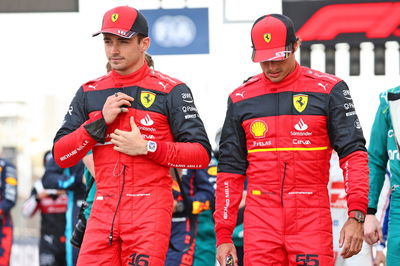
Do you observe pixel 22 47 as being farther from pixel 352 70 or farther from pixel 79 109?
pixel 79 109

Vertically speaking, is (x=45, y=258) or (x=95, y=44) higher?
(x=95, y=44)

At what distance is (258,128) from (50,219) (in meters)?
5.26

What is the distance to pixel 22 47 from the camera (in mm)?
12031

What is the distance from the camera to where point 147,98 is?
16.9ft

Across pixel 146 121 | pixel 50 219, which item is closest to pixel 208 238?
pixel 50 219

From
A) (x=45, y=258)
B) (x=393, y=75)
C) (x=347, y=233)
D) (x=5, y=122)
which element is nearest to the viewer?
(x=347, y=233)

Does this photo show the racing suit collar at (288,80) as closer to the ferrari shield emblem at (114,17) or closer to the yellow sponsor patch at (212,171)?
the ferrari shield emblem at (114,17)

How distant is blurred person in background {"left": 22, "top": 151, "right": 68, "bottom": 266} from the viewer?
9.89 m

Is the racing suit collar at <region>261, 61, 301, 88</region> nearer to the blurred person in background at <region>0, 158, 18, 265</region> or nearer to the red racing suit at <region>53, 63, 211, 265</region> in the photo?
the red racing suit at <region>53, 63, 211, 265</region>

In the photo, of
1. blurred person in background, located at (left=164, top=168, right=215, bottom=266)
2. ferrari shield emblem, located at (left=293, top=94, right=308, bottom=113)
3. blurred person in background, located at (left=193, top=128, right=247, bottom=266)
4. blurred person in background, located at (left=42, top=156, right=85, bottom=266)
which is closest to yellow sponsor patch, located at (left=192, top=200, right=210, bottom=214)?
blurred person in background, located at (left=164, top=168, right=215, bottom=266)

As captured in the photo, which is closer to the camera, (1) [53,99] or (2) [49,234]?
(2) [49,234]

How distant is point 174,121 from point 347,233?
3.61 ft

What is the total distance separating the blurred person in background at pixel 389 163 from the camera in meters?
5.55

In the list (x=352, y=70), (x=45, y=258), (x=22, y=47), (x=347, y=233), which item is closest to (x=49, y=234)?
(x=45, y=258)
